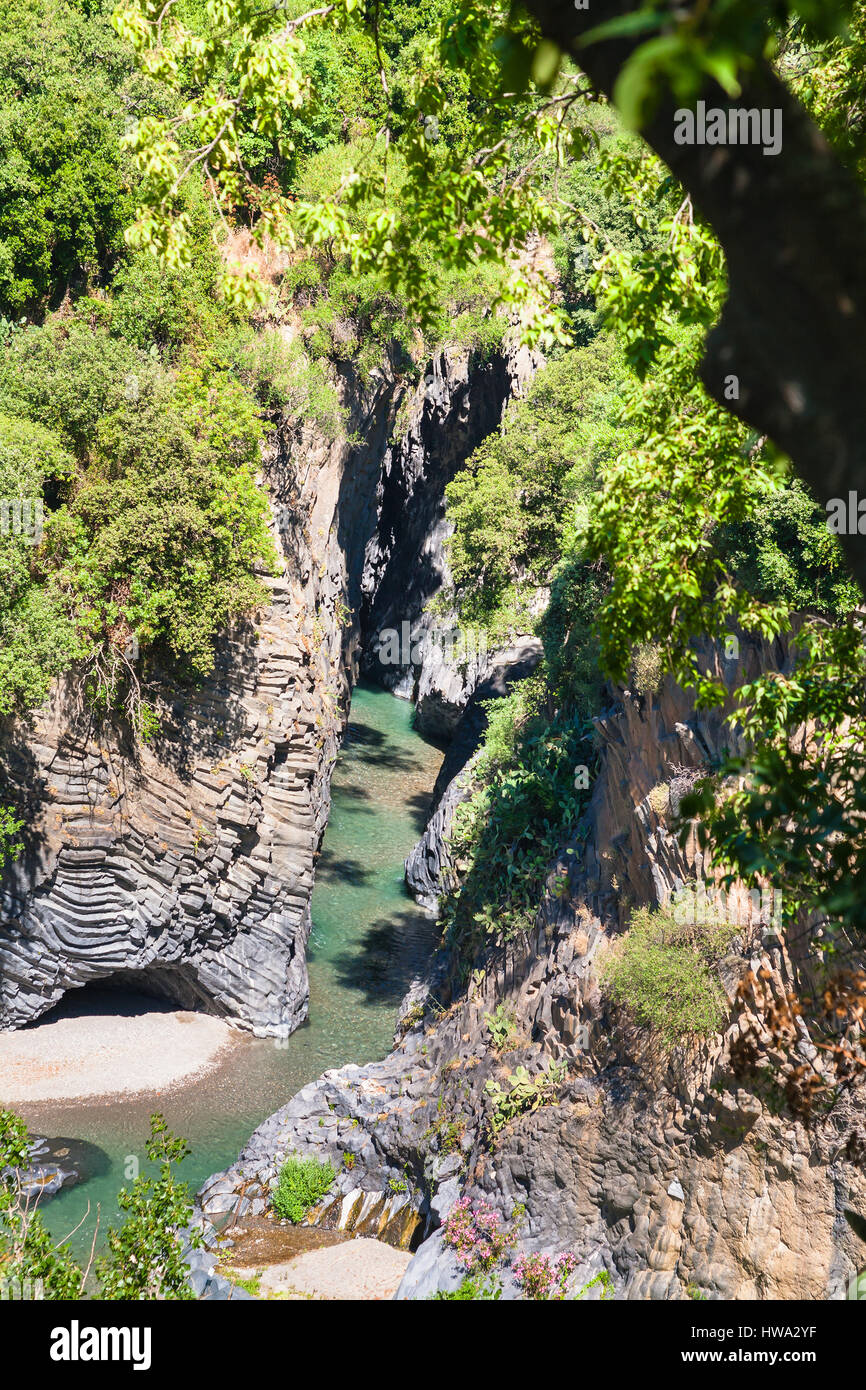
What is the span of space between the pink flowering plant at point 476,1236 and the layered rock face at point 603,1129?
160 millimetres

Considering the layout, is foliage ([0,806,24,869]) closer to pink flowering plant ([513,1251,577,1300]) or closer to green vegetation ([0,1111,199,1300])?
green vegetation ([0,1111,199,1300])

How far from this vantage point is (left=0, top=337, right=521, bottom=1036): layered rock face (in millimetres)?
16609

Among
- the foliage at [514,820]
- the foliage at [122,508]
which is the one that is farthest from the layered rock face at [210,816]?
the foliage at [514,820]

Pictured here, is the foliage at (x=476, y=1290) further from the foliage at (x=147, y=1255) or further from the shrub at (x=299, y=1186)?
the foliage at (x=147, y=1255)

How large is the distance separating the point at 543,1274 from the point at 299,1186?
5.05 metres

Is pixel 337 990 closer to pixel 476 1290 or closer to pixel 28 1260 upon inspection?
pixel 476 1290

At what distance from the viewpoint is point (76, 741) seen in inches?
651

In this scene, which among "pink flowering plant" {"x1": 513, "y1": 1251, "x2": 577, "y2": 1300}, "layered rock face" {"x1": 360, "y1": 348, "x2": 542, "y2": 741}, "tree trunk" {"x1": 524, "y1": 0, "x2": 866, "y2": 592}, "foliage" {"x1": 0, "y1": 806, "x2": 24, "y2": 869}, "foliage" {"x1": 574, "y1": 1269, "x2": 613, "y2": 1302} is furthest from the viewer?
"layered rock face" {"x1": 360, "y1": 348, "x2": 542, "y2": 741}

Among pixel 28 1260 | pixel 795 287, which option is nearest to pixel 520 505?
pixel 28 1260

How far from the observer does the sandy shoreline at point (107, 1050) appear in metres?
16.4

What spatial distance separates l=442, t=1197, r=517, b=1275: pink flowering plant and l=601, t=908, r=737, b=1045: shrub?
324cm

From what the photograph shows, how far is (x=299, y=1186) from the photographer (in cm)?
1502

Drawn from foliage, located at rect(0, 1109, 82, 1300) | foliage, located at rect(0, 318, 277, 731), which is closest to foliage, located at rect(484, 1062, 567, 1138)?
foliage, located at rect(0, 1109, 82, 1300)

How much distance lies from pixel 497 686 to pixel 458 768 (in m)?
2.49
